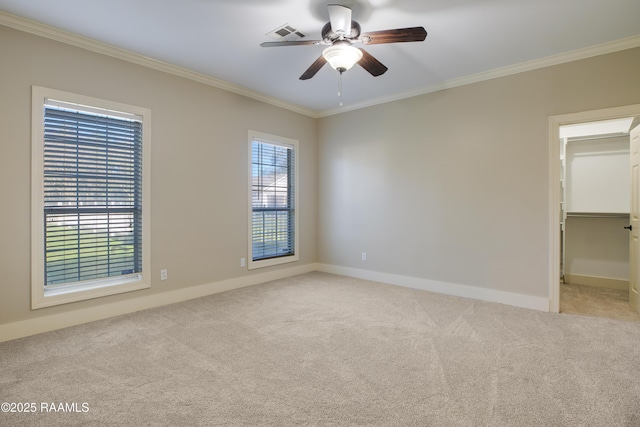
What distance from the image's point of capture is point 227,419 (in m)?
1.72

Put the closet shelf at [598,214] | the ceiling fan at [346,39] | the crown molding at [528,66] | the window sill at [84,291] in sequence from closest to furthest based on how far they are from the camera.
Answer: the ceiling fan at [346,39] < the window sill at [84,291] < the crown molding at [528,66] < the closet shelf at [598,214]

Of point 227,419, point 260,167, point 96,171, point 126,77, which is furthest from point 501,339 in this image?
point 126,77

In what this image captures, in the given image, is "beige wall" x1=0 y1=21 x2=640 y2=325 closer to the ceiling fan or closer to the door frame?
the door frame

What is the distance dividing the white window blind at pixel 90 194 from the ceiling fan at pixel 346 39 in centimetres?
197

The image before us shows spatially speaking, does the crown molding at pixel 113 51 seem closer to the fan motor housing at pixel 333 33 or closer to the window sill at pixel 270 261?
the fan motor housing at pixel 333 33

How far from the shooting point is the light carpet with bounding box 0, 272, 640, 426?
177 cm

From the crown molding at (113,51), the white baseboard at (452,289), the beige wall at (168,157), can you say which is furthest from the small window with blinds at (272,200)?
the white baseboard at (452,289)

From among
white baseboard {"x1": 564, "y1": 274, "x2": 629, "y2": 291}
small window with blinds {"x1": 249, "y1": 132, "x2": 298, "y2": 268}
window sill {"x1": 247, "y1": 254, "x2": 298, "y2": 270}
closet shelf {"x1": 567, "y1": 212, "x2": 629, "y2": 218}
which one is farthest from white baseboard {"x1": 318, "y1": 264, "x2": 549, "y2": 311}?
closet shelf {"x1": 567, "y1": 212, "x2": 629, "y2": 218}

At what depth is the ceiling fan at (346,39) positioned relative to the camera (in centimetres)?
235

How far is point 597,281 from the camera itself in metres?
4.73

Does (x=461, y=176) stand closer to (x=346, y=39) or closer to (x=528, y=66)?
(x=528, y=66)

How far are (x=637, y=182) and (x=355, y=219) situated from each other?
339 cm

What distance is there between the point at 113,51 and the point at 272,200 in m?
2.68

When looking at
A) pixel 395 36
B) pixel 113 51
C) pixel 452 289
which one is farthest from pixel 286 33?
pixel 452 289
